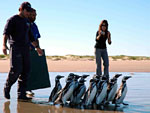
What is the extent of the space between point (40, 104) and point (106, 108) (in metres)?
1.26

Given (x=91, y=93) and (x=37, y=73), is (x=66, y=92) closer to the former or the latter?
(x=91, y=93)

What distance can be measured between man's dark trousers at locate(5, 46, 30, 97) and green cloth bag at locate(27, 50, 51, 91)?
481 millimetres

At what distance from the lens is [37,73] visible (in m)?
6.94

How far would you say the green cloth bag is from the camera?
6.86 metres

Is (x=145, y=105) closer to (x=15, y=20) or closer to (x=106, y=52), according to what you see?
(x=106, y=52)

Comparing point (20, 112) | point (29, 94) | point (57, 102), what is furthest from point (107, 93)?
point (29, 94)

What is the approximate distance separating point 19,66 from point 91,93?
5.21ft

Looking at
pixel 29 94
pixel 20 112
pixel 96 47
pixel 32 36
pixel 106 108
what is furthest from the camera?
pixel 96 47

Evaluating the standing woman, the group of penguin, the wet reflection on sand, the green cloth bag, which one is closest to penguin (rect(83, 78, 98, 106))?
the group of penguin

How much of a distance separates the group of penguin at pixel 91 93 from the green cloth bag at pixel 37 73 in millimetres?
1150

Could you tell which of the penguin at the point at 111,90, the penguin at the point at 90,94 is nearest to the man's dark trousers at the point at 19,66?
the penguin at the point at 90,94

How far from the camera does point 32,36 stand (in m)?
6.59

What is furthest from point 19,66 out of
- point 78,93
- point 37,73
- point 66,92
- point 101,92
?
point 101,92

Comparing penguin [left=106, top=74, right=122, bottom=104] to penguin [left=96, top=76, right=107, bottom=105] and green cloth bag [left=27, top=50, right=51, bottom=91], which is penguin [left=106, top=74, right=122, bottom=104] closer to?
penguin [left=96, top=76, right=107, bottom=105]
